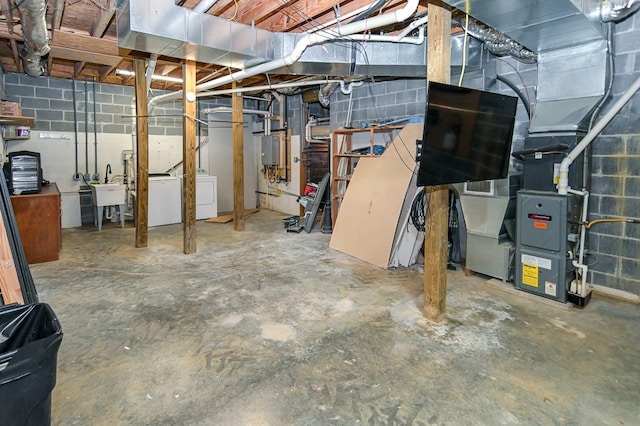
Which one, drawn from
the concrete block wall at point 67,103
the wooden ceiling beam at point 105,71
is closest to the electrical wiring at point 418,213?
the concrete block wall at point 67,103

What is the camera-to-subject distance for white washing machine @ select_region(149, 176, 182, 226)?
6.39m

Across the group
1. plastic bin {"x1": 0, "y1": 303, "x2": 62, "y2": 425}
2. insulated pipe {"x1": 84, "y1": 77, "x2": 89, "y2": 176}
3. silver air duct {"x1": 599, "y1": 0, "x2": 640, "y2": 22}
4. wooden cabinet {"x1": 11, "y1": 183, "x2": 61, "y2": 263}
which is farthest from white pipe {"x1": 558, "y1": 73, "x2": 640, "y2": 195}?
insulated pipe {"x1": 84, "y1": 77, "x2": 89, "y2": 176}

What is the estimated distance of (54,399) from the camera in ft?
6.34

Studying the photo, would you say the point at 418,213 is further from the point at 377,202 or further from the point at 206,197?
the point at 206,197

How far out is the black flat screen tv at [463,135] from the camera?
219cm

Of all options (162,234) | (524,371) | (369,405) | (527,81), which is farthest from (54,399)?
(527,81)

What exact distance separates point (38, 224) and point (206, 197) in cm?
305

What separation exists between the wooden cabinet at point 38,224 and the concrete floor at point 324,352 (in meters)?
0.29

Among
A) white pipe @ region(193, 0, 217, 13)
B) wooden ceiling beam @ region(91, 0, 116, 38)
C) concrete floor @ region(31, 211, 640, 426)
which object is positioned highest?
wooden ceiling beam @ region(91, 0, 116, 38)

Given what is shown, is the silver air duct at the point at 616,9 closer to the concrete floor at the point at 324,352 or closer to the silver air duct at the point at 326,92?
the concrete floor at the point at 324,352

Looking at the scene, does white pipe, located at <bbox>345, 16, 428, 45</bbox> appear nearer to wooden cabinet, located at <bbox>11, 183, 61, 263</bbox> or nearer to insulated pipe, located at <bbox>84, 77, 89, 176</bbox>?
wooden cabinet, located at <bbox>11, 183, 61, 263</bbox>

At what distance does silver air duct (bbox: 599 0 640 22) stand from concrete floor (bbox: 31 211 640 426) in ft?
7.28

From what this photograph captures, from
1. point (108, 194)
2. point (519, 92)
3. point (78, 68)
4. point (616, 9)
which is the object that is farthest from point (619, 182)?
point (78, 68)

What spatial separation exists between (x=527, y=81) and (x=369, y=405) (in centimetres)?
350
